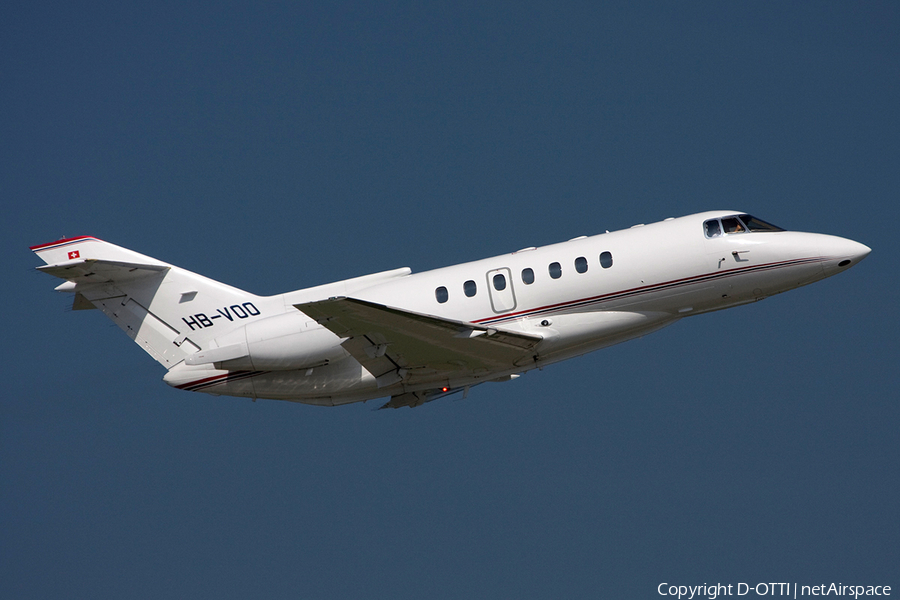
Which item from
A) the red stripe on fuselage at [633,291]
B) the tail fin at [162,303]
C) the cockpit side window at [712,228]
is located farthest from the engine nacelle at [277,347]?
the cockpit side window at [712,228]

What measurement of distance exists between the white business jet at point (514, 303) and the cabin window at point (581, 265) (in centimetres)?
2

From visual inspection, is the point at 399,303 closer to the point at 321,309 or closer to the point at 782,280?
the point at 321,309

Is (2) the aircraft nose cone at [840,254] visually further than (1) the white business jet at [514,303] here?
Yes

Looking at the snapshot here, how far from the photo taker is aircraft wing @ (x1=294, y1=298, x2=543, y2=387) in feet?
62.3

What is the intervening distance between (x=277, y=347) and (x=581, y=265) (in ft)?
22.7

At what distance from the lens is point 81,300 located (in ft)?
76.2

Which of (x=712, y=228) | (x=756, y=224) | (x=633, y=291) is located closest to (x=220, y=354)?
(x=633, y=291)

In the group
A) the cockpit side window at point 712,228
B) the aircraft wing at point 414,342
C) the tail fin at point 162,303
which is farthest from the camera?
the tail fin at point 162,303

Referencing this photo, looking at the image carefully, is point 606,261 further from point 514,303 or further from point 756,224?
point 756,224

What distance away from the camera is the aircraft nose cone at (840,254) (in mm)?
21812

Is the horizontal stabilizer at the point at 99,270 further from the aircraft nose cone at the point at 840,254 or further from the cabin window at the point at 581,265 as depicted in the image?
the aircraft nose cone at the point at 840,254

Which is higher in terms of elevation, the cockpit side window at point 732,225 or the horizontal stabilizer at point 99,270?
the horizontal stabilizer at point 99,270

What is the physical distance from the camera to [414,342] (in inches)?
805

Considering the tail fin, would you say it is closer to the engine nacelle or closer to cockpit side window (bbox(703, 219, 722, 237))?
the engine nacelle
